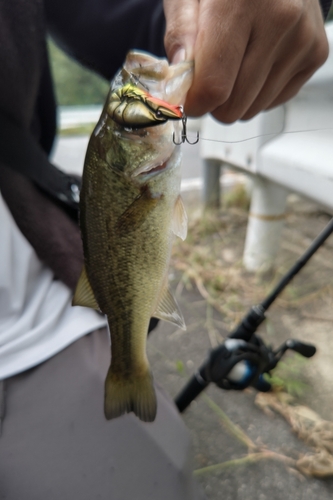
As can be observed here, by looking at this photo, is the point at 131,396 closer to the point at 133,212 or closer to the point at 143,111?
the point at 133,212

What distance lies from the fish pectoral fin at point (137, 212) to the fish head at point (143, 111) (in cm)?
4

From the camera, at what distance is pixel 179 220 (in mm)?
829

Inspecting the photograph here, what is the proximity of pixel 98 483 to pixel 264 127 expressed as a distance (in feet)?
5.42

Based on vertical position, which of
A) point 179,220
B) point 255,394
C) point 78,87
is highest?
point 179,220

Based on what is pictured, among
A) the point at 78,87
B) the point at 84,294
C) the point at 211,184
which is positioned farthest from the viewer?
the point at 78,87

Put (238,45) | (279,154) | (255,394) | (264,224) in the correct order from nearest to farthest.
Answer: (238,45) < (255,394) < (279,154) < (264,224)

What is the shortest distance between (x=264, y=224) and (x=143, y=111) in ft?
5.67

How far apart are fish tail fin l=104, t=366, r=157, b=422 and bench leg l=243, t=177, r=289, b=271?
5.10ft

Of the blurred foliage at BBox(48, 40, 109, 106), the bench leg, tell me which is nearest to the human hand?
the bench leg

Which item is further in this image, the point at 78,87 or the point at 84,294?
the point at 78,87

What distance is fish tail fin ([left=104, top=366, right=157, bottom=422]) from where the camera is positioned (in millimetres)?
873

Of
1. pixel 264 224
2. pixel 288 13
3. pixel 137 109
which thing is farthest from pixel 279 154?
pixel 137 109

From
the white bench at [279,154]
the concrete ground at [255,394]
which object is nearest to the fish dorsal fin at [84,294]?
the white bench at [279,154]

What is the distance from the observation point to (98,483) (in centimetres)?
88
